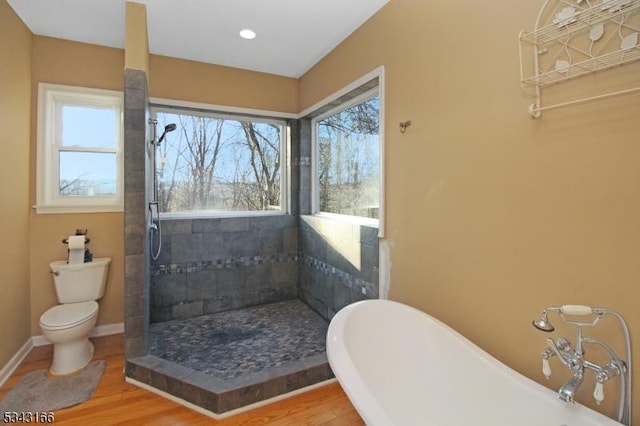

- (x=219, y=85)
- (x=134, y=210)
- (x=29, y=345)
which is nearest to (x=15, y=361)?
(x=29, y=345)

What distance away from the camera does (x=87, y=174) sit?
3021 mm

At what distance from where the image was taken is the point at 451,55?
71.6 inches

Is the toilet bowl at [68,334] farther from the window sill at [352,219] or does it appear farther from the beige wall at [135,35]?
the window sill at [352,219]

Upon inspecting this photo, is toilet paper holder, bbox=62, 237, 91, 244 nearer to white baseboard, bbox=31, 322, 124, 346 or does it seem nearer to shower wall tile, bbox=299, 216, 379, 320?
white baseboard, bbox=31, 322, 124, 346

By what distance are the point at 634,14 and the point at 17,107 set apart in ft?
12.0

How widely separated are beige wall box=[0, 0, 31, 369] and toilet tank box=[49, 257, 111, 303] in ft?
0.84

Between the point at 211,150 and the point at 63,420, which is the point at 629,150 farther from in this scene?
the point at 211,150

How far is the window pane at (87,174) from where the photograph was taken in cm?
296

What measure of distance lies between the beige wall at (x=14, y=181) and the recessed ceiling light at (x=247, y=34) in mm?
1600

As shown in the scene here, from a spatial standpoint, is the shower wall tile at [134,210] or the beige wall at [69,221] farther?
the beige wall at [69,221]

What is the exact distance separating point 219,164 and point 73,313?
1823mm

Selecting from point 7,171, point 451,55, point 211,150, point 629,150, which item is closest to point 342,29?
point 451,55

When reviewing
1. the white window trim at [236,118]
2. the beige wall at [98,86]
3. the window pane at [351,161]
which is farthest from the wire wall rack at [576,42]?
the beige wall at [98,86]

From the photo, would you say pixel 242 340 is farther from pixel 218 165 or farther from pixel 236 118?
pixel 236 118
